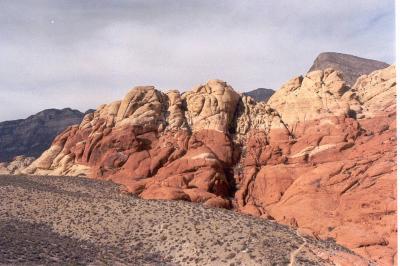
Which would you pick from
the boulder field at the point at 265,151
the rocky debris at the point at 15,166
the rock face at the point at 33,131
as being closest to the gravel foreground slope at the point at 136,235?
the boulder field at the point at 265,151

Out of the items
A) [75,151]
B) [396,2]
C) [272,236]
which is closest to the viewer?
[396,2]

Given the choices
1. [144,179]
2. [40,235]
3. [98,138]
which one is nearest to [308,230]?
[144,179]

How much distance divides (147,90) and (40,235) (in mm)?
32624

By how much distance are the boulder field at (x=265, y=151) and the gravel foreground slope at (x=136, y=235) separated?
19.2ft

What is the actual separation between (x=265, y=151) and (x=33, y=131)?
130207 mm

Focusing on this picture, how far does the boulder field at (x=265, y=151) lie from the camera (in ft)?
146

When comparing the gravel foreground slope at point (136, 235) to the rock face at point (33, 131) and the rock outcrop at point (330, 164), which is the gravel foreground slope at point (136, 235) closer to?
the rock outcrop at point (330, 164)

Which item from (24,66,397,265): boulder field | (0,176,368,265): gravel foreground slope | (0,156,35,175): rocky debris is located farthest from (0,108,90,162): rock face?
(0,176,368,265): gravel foreground slope

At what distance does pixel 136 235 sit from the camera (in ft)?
116

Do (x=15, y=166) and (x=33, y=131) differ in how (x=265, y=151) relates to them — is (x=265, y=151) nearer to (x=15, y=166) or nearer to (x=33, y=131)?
(x=15, y=166)

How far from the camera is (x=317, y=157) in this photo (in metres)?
52.4

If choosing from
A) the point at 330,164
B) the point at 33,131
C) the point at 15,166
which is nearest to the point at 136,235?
the point at 330,164

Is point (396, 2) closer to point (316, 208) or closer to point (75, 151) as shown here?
point (316, 208)

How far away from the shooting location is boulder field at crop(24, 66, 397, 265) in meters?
44.6
